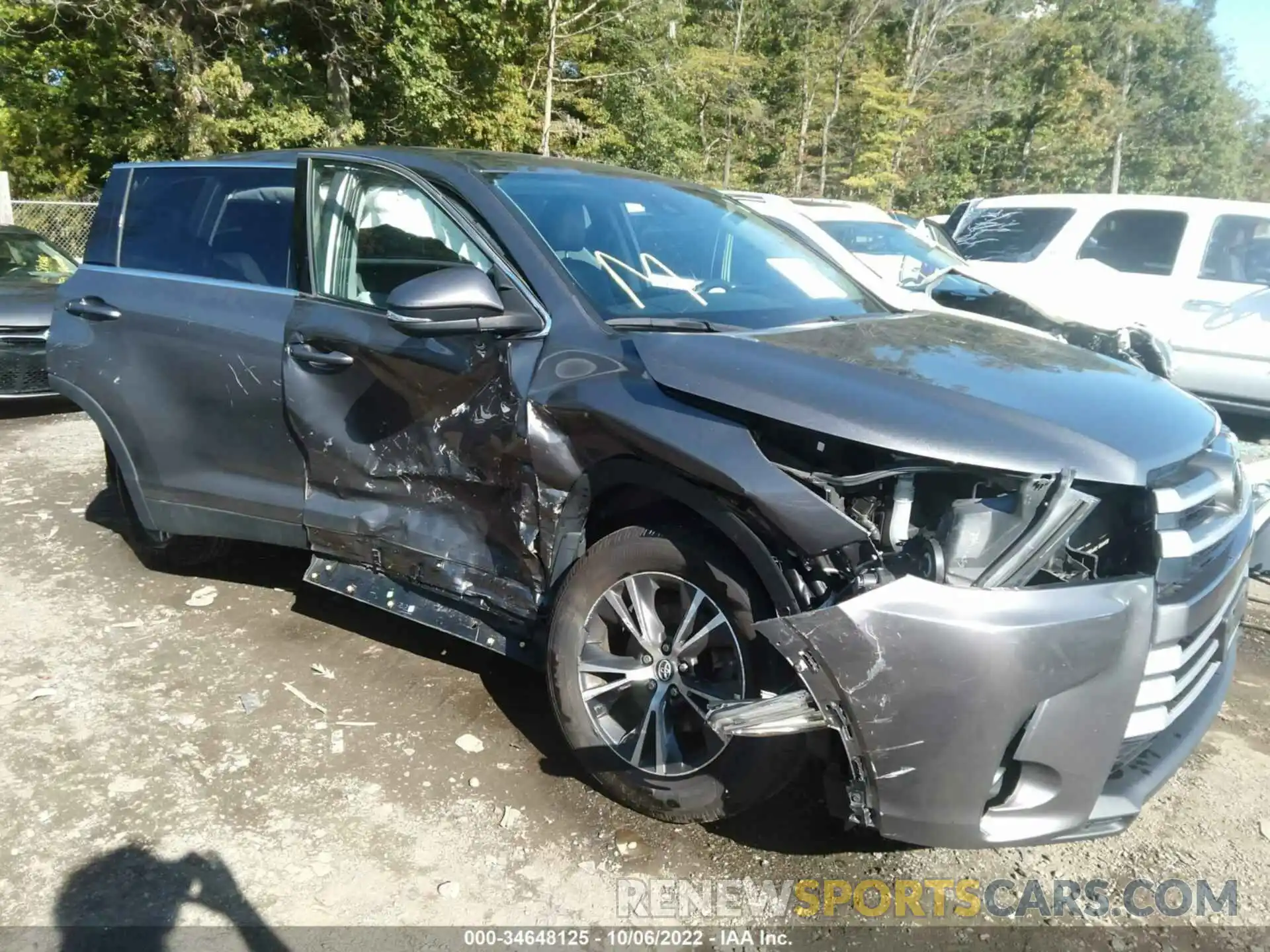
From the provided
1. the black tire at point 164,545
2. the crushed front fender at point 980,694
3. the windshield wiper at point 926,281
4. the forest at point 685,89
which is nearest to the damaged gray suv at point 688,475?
the crushed front fender at point 980,694

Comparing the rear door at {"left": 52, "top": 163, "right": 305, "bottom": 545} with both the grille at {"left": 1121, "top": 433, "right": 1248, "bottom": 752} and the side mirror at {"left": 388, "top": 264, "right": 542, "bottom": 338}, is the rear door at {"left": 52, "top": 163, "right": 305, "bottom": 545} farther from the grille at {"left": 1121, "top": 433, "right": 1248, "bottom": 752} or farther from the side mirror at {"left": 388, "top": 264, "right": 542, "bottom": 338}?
the grille at {"left": 1121, "top": 433, "right": 1248, "bottom": 752}

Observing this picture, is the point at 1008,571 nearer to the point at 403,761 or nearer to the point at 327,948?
the point at 327,948

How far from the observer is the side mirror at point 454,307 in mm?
2693

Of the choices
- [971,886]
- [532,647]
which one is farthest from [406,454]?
[971,886]

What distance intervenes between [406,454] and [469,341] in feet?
1.63

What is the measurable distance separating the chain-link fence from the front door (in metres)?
12.6

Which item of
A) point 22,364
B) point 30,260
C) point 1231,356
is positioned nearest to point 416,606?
point 22,364

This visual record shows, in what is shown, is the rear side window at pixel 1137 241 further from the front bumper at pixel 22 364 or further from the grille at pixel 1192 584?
the front bumper at pixel 22 364

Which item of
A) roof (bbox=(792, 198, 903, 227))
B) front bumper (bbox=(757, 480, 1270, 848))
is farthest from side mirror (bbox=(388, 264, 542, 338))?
roof (bbox=(792, 198, 903, 227))

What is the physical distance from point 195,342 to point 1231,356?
7.37 m

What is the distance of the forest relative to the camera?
1764cm

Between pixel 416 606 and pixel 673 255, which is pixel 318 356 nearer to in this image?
pixel 416 606

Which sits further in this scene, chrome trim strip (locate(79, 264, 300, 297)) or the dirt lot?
chrome trim strip (locate(79, 264, 300, 297))

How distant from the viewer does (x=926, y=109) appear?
36781 mm
